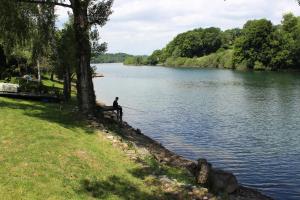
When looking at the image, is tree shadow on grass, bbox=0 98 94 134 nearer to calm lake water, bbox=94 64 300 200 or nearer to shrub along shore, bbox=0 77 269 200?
shrub along shore, bbox=0 77 269 200

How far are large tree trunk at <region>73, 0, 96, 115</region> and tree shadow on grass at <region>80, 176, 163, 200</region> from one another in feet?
46.2

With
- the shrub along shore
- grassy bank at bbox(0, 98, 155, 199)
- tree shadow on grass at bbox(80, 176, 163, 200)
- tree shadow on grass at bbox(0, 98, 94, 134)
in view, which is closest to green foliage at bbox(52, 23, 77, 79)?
tree shadow on grass at bbox(0, 98, 94, 134)

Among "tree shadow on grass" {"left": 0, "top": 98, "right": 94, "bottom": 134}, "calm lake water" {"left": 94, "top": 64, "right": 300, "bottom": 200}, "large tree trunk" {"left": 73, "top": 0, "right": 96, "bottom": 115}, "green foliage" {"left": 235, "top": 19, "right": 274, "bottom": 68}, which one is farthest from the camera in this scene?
"green foliage" {"left": 235, "top": 19, "right": 274, "bottom": 68}

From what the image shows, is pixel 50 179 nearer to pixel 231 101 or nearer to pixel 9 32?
pixel 9 32

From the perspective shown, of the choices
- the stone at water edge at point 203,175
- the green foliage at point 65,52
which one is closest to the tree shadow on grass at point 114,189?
the stone at water edge at point 203,175

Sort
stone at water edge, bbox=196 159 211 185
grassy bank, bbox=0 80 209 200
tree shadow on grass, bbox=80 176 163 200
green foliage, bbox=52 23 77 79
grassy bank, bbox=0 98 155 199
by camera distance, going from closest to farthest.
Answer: grassy bank, bbox=0 98 155 199 → grassy bank, bbox=0 80 209 200 → tree shadow on grass, bbox=80 176 163 200 → stone at water edge, bbox=196 159 211 185 → green foliage, bbox=52 23 77 79

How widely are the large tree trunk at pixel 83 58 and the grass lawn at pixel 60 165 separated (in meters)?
5.00

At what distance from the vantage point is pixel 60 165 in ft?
71.1

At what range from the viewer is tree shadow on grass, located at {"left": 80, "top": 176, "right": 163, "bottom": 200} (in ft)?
64.5

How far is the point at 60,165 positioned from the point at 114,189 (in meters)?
3.10

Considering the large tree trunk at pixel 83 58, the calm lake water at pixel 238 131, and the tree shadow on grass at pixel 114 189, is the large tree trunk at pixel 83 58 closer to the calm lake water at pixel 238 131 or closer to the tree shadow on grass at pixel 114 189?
the calm lake water at pixel 238 131

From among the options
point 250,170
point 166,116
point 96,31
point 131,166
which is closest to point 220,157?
point 250,170

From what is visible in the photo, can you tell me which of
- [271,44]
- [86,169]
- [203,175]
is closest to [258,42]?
[271,44]

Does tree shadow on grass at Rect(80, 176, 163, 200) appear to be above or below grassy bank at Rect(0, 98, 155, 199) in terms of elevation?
below
